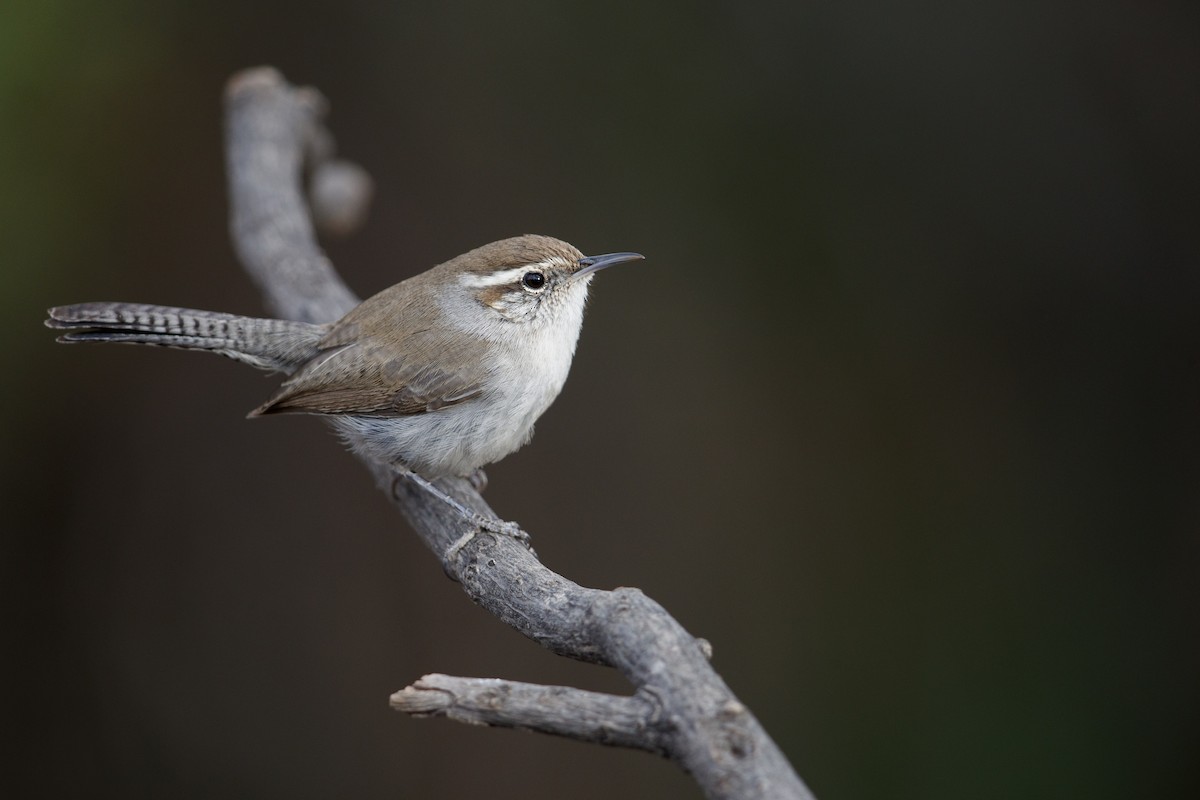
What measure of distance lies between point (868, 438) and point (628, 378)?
59.3 inches

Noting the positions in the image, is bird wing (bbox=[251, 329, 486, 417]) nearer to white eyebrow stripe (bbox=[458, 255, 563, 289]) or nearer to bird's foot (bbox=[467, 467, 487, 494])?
white eyebrow stripe (bbox=[458, 255, 563, 289])

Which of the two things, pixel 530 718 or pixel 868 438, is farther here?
pixel 868 438

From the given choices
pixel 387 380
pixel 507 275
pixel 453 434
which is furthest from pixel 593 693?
pixel 507 275

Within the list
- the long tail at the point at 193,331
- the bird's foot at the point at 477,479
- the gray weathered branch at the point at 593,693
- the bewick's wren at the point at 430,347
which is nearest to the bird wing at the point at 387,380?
the bewick's wren at the point at 430,347

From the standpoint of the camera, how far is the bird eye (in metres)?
4.00

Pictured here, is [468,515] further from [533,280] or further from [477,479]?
[533,280]

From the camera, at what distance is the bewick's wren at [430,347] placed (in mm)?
3838

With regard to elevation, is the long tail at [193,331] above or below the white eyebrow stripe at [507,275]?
below

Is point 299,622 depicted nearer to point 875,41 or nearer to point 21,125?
point 21,125

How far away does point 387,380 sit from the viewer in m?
3.89

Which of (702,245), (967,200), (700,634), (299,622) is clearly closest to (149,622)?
(299,622)

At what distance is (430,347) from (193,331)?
869mm

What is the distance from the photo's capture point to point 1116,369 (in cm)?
578

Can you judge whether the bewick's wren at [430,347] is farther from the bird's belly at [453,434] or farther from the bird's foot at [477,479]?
the bird's foot at [477,479]
